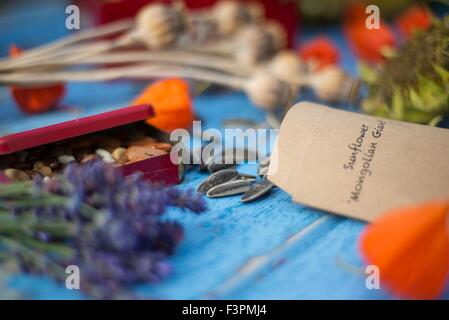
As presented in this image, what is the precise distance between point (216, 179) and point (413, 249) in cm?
34

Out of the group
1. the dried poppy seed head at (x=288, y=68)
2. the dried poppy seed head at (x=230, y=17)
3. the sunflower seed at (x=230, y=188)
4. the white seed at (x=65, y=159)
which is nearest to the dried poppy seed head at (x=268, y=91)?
the dried poppy seed head at (x=288, y=68)

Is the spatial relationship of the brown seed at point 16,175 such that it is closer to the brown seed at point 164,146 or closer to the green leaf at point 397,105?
the brown seed at point 164,146

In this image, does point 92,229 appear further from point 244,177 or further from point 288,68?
point 288,68

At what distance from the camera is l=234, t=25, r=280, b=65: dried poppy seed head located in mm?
1112

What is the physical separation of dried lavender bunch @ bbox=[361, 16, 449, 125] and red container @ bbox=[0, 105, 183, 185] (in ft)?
1.10

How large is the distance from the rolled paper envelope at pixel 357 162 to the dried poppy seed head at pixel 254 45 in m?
0.38

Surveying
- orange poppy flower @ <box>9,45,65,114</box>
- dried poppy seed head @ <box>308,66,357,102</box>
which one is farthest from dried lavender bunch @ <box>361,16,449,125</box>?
orange poppy flower @ <box>9,45,65,114</box>

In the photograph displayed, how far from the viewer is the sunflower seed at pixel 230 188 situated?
0.79 meters

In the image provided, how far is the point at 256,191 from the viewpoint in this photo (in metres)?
A: 0.78

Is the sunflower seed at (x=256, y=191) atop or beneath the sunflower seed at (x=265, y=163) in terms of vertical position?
beneath

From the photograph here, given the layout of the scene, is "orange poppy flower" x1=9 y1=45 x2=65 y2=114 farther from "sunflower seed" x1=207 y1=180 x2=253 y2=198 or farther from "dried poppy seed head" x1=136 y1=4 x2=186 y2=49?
"sunflower seed" x1=207 y1=180 x2=253 y2=198

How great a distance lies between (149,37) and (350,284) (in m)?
0.62

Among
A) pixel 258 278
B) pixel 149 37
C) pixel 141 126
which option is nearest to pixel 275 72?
pixel 149 37

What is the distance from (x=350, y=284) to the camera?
60cm
